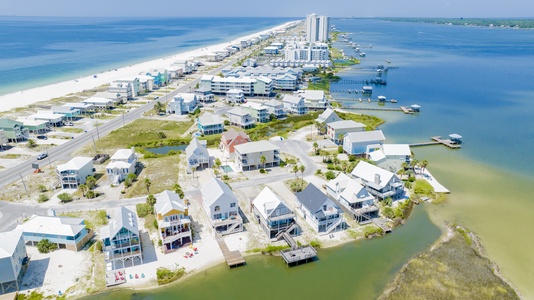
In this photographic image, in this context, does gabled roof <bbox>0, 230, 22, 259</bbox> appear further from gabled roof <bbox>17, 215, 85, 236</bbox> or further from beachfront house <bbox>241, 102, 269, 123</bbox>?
beachfront house <bbox>241, 102, 269, 123</bbox>

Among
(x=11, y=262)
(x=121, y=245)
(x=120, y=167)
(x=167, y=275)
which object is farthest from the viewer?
(x=120, y=167)

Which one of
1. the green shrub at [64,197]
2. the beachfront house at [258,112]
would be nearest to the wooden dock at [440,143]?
the beachfront house at [258,112]

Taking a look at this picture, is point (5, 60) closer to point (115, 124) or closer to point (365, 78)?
point (115, 124)

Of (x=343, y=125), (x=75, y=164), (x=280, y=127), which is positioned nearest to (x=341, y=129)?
(x=343, y=125)

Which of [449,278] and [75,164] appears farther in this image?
[75,164]

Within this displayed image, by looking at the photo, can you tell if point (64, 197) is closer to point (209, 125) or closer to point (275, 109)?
point (209, 125)

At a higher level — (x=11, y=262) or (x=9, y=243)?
(x=9, y=243)

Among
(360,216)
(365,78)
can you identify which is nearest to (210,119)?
(360,216)
